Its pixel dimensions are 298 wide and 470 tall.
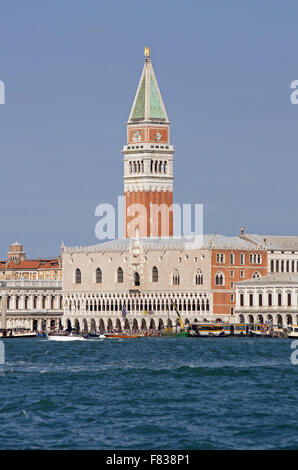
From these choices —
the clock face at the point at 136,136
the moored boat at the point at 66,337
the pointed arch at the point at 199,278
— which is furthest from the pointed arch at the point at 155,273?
the clock face at the point at 136,136

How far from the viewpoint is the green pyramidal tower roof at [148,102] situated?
602ft

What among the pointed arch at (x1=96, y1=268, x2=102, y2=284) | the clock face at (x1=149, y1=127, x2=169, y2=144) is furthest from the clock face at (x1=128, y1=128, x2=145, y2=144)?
the pointed arch at (x1=96, y1=268, x2=102, y2=284)

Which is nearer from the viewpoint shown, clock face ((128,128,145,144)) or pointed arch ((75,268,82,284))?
pointed arch ((75,268,82,284))

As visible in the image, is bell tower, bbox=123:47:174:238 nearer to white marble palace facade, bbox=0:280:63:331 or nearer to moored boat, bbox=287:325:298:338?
white marble palace facade, bbox=0:280:63:331

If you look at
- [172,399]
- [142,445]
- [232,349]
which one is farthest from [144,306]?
[142,445]

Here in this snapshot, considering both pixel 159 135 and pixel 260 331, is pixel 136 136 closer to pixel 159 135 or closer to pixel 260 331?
pixel 159 135

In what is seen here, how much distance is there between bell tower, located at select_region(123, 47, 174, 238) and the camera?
184250 millimetres

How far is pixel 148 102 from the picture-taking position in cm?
18475

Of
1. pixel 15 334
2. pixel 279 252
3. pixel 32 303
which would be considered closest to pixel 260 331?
pixel 279 252

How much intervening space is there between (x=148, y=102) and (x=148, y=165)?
822 cm

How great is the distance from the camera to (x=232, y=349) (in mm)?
116688

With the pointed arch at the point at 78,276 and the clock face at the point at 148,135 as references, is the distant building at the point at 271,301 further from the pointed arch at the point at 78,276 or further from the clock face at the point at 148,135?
the clock face at the point at 148,135
